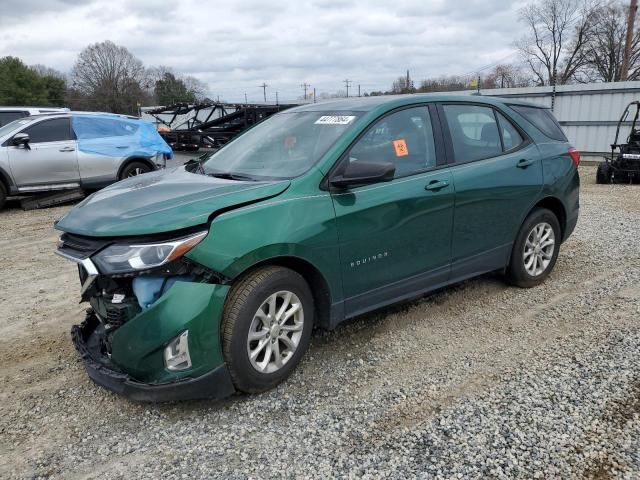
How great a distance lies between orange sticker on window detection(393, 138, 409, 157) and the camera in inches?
144

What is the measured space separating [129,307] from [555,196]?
3851mm

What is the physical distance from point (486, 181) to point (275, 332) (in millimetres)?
2175

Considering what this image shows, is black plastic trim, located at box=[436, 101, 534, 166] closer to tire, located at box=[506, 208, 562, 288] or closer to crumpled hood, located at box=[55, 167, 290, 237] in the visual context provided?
tire, located at box=[506, 208, 562, 288]

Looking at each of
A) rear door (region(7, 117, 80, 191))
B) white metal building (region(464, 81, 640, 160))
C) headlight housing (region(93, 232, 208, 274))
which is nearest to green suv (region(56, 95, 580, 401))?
headlight housing (region(93, 232, 208, 274))

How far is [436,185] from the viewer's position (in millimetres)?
3725

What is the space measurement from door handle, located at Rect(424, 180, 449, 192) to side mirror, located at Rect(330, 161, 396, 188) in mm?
572

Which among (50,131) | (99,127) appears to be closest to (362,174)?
(50,131)

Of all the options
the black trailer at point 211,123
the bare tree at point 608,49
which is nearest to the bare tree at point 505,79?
the bare tree at point 608,49

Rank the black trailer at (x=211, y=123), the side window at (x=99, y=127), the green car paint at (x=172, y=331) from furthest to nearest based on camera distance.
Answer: the black trailer at (x=211, y=123), the side window at (x=99, y=127), the green car paint at (x=172, y=331)

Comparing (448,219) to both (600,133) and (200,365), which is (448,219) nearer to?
(200,365)

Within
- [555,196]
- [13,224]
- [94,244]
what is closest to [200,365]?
[94,244]

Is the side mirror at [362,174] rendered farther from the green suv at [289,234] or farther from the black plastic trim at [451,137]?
the black plastic trim at [451,137]

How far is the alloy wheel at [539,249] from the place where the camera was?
183 inches

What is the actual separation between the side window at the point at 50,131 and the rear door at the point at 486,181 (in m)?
7.78
